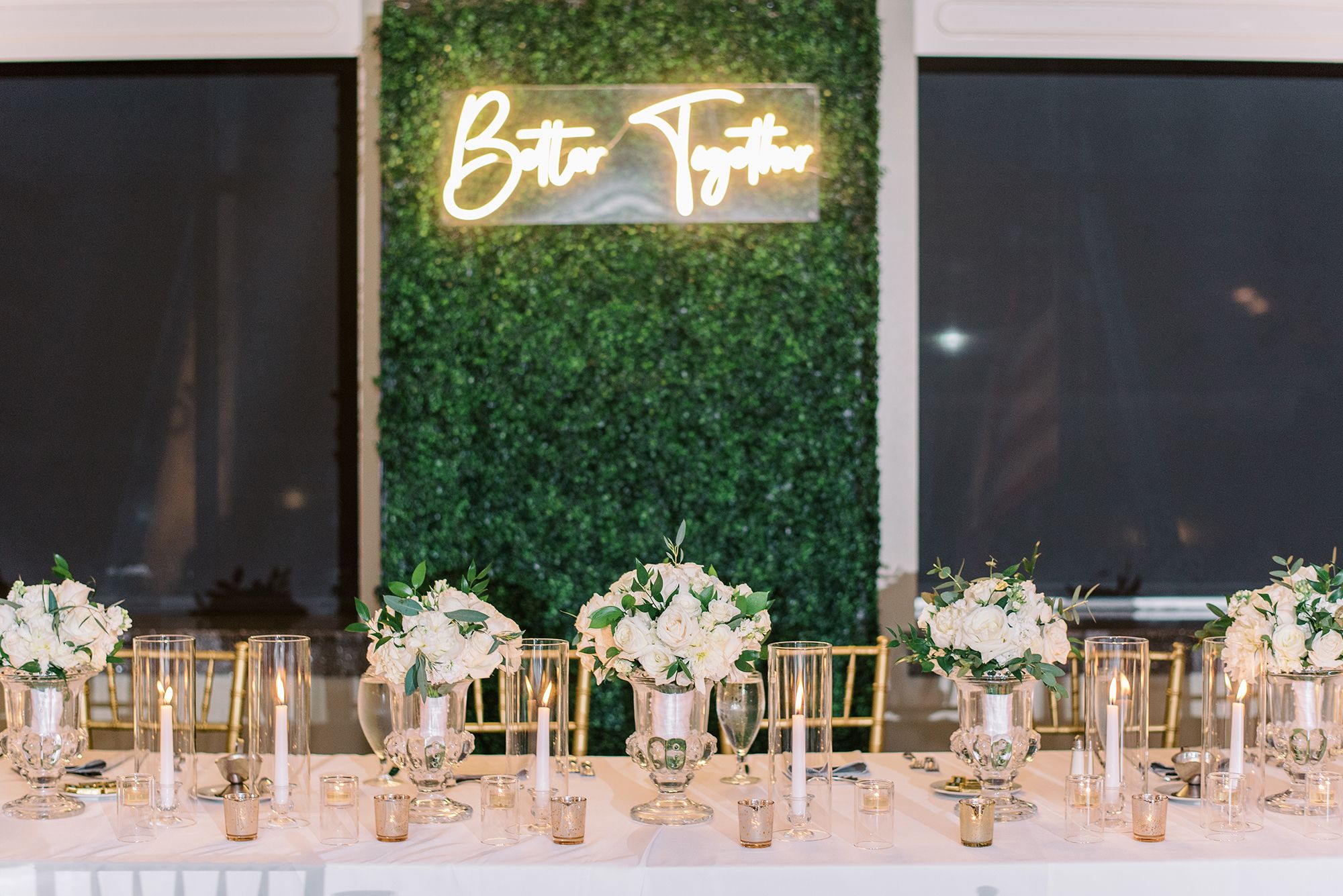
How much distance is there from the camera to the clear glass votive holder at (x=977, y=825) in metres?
2.12

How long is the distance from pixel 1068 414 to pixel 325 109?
3230 mm

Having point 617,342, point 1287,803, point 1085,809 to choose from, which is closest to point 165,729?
point 1085,809

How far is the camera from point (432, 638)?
231cm

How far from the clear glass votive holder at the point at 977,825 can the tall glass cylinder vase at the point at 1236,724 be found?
17.5 inches

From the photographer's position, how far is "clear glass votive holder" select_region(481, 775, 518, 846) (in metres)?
2.18

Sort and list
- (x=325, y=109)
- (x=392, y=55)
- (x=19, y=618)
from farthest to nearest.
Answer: (x=325, y=109) → (x=392, y=55) → (x=19, y=618)

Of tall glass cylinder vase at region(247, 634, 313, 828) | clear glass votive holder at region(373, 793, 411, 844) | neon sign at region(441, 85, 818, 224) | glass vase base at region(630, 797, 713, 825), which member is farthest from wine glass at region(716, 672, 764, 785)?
neon sign at region(441, 85, 818, 224)

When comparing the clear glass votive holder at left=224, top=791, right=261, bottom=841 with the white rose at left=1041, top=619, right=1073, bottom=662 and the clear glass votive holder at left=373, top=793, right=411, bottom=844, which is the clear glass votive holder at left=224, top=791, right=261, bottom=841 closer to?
the clear glass votive holder at left=373, top=793, right=411, bottom=844

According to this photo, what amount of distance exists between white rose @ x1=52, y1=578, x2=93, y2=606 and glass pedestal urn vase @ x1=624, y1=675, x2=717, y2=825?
1146 mm

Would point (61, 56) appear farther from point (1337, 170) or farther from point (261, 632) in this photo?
point (1337, 170)

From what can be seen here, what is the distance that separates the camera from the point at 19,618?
243 cm

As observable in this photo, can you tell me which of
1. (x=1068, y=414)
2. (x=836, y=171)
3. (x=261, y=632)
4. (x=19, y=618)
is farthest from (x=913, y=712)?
(x=19, y=618)

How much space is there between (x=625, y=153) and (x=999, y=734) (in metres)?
2.79

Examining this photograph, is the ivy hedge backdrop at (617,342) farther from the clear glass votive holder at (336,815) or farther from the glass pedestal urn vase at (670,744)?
the clear glass votive holder at (336,815)
